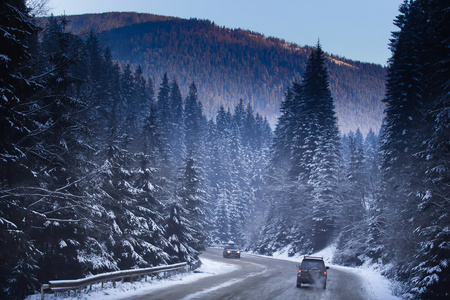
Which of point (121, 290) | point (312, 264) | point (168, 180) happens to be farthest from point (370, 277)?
point (168, 180)

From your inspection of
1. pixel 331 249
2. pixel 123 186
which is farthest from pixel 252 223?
pixel 123 186

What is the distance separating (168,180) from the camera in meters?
33.0

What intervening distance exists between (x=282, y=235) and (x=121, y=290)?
36706mm

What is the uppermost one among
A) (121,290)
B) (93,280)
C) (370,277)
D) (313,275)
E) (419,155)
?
(419,155)

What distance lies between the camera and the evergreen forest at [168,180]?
11.1m

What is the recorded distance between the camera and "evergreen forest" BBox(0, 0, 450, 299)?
11.1 metres

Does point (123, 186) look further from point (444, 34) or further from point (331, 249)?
point (331, 249)

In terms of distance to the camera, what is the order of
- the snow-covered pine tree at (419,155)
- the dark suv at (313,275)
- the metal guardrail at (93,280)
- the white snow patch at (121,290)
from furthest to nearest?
the dark suv at (313,275) < the snow-covered pine tree at (419,155) < the white snow patch at (121,290) < the metal guardrail at (93,280)

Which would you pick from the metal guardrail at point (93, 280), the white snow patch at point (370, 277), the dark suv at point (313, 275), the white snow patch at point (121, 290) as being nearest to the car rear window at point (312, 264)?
the dark suv at point (313, 275)

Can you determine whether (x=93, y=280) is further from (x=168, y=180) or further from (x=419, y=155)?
(x=168, y=180)

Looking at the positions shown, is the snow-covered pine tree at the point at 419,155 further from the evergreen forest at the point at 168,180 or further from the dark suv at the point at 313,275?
the dark suv at the point at 313,275

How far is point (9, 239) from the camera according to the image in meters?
9.73

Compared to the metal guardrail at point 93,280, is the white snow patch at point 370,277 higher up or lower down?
lower down

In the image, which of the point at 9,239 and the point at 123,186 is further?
the point at 123,186
